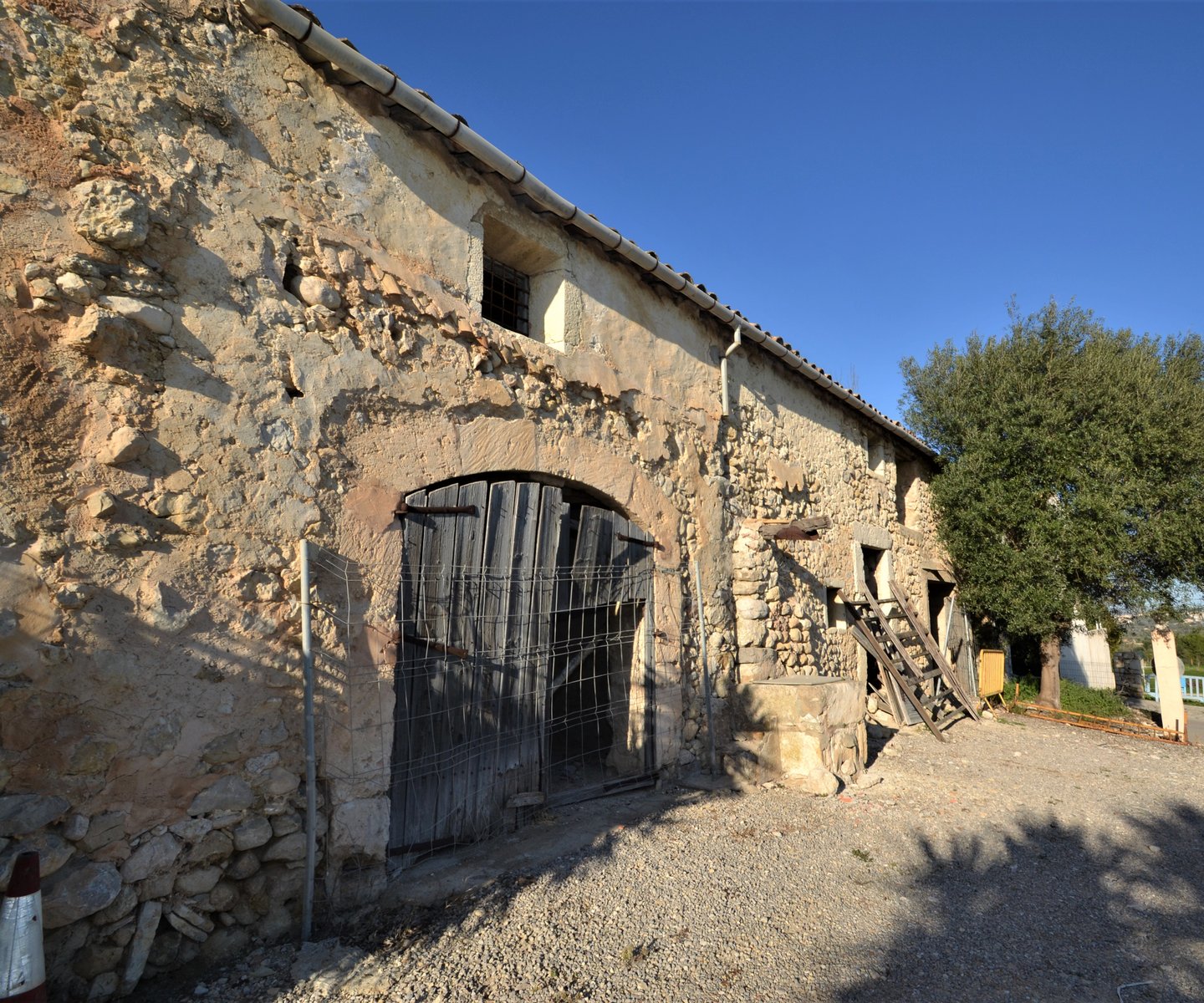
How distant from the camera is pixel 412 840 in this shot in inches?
146

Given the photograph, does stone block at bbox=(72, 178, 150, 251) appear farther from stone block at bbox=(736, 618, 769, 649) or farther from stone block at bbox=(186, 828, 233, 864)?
stone block at bbox=(736, 618, 769, 649)

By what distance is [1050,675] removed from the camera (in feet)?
35.7

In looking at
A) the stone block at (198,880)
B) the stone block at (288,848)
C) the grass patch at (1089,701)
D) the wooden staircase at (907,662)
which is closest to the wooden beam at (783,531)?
the wooden staircase at (907,662)

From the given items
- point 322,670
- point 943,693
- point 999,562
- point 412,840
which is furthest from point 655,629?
point 999,562

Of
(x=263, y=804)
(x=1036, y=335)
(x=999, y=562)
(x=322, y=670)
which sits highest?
(x=1036, y=335)

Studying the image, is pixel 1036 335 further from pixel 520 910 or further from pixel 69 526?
pixel 69 526

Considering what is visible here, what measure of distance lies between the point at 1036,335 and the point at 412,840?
11534 mm

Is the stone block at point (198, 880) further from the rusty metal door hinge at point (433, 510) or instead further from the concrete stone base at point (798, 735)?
the concrete stone base at point (798, 735)

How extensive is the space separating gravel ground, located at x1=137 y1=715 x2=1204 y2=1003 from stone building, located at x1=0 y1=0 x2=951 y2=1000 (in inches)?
16.0

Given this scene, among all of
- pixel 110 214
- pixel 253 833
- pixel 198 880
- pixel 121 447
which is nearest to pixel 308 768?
pixel 253 833

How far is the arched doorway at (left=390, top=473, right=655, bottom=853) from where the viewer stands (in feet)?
12.4

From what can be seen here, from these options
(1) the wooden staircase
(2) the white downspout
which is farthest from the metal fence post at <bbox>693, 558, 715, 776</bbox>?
(1) the wooden staircase

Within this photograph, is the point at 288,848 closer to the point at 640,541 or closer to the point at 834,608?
the point at 640,541

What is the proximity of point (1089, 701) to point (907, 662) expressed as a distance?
4340mm
